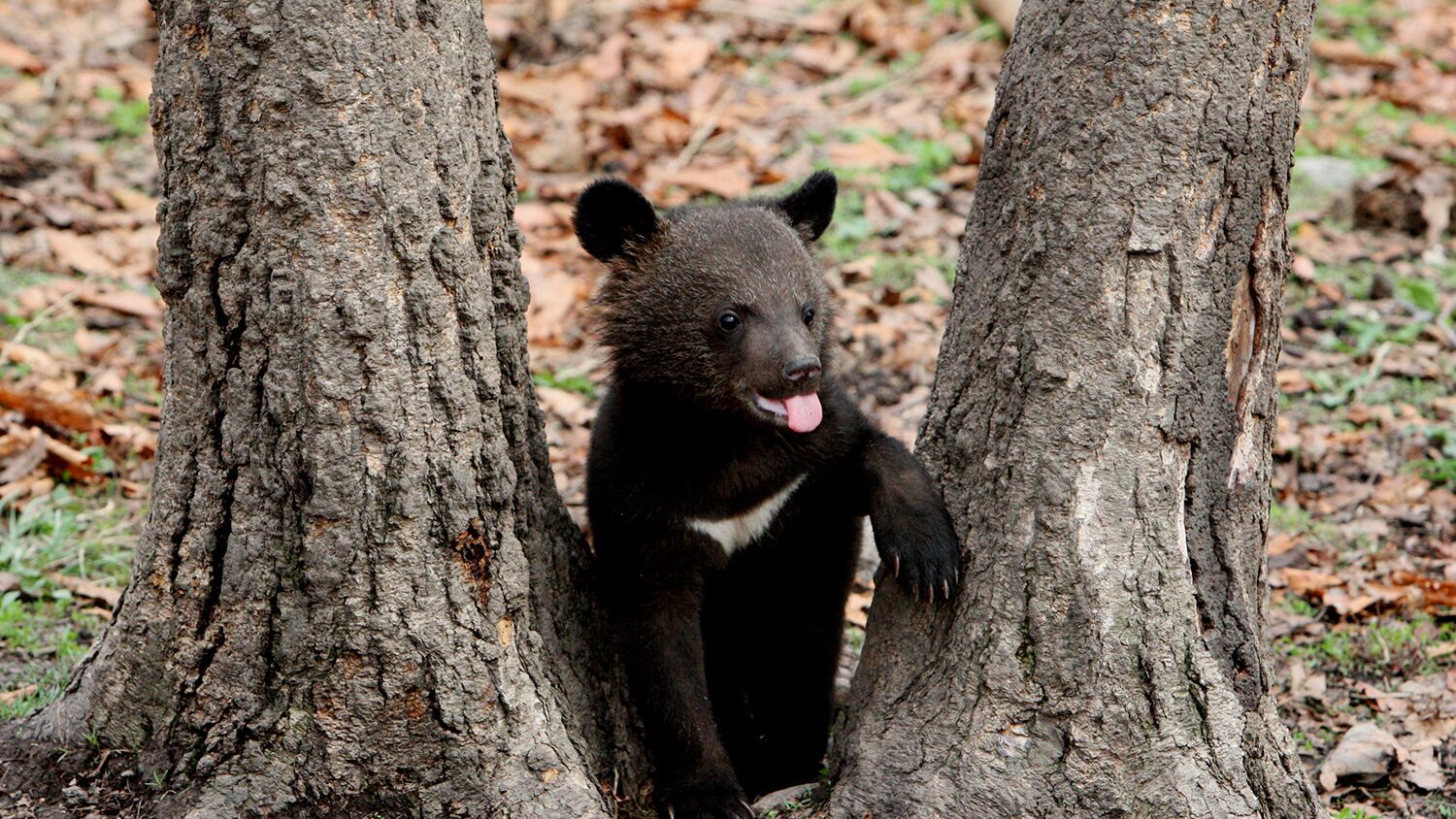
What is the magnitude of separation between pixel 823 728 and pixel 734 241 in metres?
1.74

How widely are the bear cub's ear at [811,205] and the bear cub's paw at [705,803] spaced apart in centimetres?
179

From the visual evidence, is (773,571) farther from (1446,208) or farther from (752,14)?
(752,14)

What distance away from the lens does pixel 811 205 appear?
4418 millimetres

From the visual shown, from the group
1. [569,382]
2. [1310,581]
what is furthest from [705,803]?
[569,382]

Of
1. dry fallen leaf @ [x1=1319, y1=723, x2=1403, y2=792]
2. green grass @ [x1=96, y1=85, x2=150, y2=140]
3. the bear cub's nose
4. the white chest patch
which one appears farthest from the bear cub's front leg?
green grass @ [x1=96, y1=85, x2=150, y2=140]

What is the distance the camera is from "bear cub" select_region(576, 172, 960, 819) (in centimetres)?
387

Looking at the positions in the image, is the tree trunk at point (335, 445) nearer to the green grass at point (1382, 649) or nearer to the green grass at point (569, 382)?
the green grass at point (1382, 649)

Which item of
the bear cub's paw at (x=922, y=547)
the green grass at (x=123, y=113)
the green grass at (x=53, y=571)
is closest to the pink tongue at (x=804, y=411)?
the bear cub's paw at (x=922, y=547)

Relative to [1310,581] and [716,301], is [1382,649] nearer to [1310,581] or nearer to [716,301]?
[1310,581]

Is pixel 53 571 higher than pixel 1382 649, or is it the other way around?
pixel 1382 649

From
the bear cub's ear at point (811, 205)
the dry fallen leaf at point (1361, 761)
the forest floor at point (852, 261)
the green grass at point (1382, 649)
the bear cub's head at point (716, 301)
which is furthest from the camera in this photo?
the forest floor at point (852, 261)

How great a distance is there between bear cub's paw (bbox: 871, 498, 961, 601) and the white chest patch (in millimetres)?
604

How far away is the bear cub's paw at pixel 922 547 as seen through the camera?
344 centimetres

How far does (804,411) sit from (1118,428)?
0.92 m
